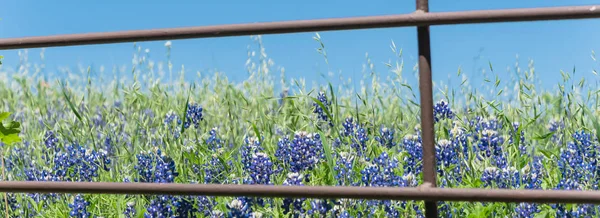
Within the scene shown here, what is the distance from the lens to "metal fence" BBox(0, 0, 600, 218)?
188 centimetres

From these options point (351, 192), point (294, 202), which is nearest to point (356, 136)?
point (294, 202)

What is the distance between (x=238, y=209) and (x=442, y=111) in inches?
39.1

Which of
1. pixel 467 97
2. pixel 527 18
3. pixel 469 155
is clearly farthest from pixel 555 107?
pixel 527 18

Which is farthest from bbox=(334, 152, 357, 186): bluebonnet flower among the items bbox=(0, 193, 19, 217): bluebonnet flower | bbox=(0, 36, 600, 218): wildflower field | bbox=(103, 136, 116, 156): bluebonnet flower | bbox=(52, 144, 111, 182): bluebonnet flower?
bbox=(0, 193, 19, 217): bluebonnet flower

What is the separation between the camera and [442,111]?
129 inches

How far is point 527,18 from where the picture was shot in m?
1.88

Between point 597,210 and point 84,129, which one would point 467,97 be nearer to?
point 597,210

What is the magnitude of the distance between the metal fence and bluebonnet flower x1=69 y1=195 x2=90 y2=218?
0.87m

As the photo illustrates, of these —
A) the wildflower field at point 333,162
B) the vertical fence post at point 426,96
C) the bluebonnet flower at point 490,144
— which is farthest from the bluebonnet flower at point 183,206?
the vertical fence post at point 426,96

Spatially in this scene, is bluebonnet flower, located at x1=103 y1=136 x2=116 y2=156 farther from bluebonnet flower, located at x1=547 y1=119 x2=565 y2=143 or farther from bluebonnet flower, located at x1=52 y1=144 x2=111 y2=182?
bluebonnet flower, located at x1=547 y1=119 x2=565 y2=143

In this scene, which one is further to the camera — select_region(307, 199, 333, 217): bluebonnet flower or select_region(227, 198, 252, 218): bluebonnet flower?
select_region(307, 199, 333, 217): bluebonnet flower

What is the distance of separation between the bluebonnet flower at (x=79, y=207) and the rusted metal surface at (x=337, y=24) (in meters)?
0.92

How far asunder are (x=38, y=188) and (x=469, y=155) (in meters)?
1.46

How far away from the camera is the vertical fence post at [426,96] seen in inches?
76.0
